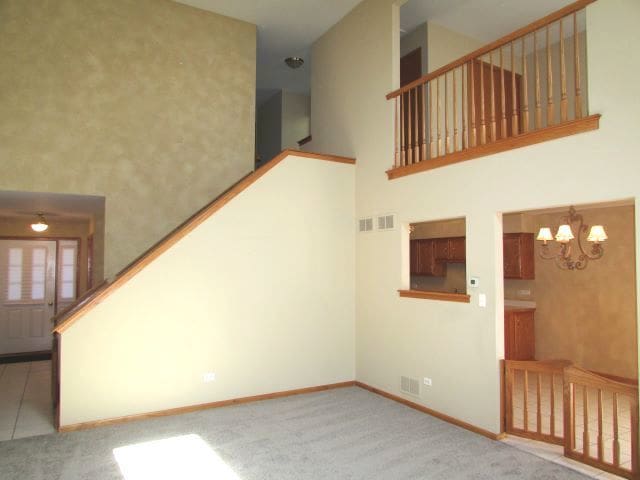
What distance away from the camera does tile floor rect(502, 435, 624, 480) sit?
3.43 m

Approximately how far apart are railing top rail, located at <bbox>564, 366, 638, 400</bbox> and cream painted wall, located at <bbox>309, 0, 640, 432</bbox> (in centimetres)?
63

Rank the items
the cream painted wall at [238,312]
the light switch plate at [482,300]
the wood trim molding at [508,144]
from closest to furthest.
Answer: the wood trim molding at [508,144], the light switch plate at [482,300], the cream painted wall at [238,312]

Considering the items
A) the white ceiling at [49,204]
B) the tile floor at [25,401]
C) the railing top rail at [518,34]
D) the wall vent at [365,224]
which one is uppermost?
the railing top rail at [518,34]

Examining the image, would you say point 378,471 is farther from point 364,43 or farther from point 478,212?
point 364,43

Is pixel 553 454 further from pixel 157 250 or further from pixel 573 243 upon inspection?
pixel 157 250

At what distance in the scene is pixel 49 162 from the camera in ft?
18.4

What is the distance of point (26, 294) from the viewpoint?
27.2ft

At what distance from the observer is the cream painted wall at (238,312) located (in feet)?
14.9

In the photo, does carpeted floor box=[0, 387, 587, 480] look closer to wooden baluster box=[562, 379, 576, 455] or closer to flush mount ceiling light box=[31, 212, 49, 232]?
wooden baluster box=[562, 379, 576, 455]

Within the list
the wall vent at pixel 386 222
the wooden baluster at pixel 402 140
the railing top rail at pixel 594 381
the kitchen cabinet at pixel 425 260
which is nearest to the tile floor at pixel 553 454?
the railing top rail at pixel 594 381

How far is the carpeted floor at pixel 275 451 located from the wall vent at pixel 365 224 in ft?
7.43

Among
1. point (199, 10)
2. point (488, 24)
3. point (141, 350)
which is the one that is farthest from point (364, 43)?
point (141, 350)

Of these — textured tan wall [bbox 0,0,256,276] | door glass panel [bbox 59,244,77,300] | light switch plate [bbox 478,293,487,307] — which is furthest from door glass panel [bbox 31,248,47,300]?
light switch plate [bbox 478,293,487,307]

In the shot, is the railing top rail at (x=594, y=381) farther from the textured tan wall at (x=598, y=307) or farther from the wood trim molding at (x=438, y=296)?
the textured tan wall at (x=598, y=307)
